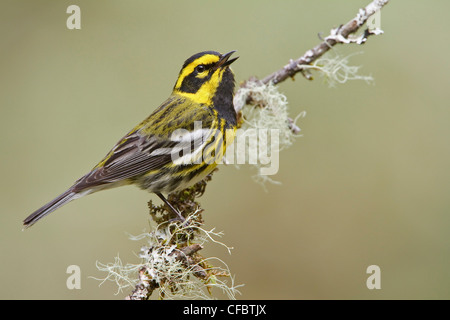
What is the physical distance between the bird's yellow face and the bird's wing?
0.14 meters

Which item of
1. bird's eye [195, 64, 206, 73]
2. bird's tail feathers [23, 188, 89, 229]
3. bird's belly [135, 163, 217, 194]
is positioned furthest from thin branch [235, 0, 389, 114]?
bird's tail feathers [23, 188, 89, 229]

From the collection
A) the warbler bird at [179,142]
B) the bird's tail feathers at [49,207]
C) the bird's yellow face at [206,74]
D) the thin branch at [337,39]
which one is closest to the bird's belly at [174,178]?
the warbler bird at [179,142]

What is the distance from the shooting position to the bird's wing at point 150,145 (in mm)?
3861

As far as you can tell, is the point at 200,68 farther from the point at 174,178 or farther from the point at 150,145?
the point at 174,178

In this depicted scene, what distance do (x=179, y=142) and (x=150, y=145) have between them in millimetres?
225

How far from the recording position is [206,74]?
4168 mm

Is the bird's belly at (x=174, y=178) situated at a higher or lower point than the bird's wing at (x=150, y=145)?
lower

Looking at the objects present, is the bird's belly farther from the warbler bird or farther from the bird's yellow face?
the bird's yellow face

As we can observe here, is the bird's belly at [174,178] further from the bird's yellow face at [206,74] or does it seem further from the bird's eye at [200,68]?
the bird's eye at [200,68]

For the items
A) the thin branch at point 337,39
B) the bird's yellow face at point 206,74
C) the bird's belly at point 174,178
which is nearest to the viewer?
the thin branch at point 337,39

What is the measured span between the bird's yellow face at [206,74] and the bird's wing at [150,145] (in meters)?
0.14

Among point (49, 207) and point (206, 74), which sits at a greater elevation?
point (206, 74)

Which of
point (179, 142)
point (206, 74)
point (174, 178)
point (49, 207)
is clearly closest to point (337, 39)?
point (206, 74)

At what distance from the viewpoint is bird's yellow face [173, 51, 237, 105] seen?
4113mm
